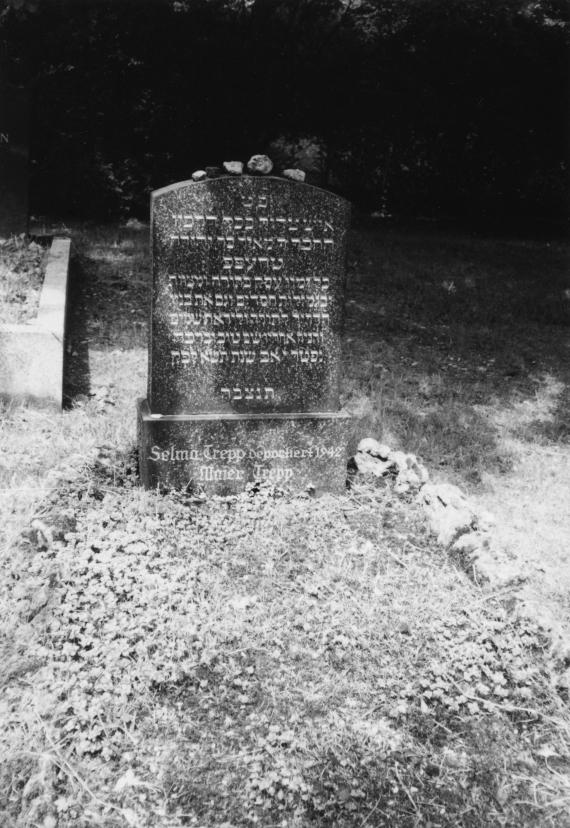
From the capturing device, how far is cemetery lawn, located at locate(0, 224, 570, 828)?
106 inches

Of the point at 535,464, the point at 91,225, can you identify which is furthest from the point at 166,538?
the point at 91,225

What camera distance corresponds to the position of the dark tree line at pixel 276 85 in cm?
1304

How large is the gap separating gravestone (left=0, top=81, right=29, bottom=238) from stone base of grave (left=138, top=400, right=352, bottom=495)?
6.79m

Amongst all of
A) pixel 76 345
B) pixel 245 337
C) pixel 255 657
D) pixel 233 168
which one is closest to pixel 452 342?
pixel 76 345

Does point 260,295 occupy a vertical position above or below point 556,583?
above

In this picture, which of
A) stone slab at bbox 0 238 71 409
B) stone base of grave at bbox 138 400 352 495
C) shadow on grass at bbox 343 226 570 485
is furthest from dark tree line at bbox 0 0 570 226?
stone base of grave at bbox 138 400 352 495

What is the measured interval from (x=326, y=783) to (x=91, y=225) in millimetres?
11510

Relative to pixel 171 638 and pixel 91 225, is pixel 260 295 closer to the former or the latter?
pixel 171 638

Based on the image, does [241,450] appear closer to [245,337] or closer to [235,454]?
[235,454]

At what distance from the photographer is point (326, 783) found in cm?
271

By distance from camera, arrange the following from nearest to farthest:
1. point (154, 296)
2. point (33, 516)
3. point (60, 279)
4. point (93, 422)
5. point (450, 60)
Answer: point (33, 516) < point (154, 296) < point (93, 422) < point (60, 279) < point (450, 60)

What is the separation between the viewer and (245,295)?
175 inches

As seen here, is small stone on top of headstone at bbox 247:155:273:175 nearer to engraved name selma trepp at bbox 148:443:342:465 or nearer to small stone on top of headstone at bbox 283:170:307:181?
small stone on top of headstone at bbox 283:170:307:181

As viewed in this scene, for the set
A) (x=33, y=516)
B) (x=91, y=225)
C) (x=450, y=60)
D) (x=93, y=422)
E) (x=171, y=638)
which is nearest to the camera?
(x=171, y=638)
